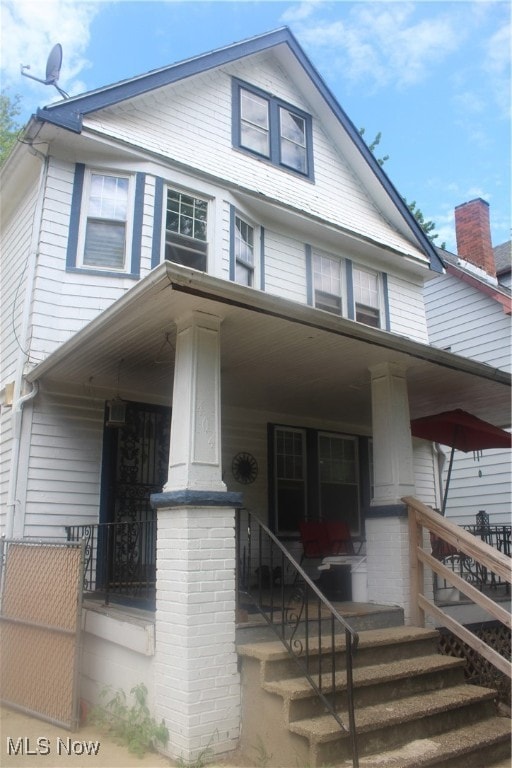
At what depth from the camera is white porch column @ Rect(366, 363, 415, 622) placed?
6.06 m

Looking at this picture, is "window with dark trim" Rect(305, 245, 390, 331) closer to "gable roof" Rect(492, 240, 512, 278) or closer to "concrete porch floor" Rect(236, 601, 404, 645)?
"gable roof" Rect(492, 240, 512, 278)

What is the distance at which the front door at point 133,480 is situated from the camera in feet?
23.4

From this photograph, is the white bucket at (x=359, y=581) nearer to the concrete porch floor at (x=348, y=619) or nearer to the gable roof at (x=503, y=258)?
the concrete porch floor at (x=348, y=619)

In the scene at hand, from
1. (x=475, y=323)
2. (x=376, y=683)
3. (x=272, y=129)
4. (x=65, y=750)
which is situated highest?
(x=272, y=129)

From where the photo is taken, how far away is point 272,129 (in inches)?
413

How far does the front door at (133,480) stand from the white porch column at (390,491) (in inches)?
99.4

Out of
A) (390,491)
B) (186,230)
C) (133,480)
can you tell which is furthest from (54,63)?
(390,491)

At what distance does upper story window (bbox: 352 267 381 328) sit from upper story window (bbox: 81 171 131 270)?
426 cm

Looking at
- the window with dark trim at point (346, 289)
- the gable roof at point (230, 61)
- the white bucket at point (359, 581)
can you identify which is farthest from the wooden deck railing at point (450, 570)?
the gable roof at point (230, 61)

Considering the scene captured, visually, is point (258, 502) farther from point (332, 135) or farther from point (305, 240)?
point (332, 135)

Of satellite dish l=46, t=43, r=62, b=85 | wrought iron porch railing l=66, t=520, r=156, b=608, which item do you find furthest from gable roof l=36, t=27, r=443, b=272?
wrought iron porch railing l=66, t=520, r=156, b=608

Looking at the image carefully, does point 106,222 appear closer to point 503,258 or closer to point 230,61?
point 230,61

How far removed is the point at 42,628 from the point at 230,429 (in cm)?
375

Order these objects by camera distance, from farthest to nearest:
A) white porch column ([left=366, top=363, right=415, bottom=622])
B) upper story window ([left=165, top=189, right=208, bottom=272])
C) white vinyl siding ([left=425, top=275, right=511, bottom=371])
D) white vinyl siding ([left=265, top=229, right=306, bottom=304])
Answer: white vinyl siding ([left=425, top=275, right=511, bottom=371]) → white vinyl siding ([left=265, top=229, right=306, bottom=304]) → upper story window ([left=165, top=189, right=208, bottom=272]) → white porch column ([left=366, top=363, right=415, bottom=622])
